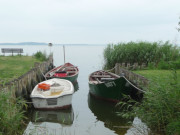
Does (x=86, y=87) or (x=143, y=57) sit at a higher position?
(x=143, y=57)

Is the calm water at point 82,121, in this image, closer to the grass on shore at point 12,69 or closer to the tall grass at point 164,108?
the tall grass at point 164,108

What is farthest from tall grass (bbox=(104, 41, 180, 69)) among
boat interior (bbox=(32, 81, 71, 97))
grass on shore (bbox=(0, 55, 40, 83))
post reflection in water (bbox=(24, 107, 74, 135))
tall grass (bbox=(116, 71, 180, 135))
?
tall grass (bbox=(116, 71, 180, 135))

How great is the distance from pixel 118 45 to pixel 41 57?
32.1 feet

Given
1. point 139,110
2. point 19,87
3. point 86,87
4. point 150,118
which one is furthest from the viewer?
point 86,87

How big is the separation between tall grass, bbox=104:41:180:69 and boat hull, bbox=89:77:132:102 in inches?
253

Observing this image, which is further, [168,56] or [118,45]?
[118,45]

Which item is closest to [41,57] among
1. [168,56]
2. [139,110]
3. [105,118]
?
[168,56]

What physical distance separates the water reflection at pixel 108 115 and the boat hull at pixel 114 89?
44 cm

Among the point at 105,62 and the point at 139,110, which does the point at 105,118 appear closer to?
the point at 139,110

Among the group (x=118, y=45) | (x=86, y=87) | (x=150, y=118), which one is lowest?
(x=86, y=87)

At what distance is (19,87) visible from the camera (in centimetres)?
971

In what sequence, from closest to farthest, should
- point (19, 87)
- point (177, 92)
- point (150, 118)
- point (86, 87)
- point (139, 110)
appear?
point (177, 92) → point (150, 118) → point (139, 110) → point (19, 87) → point (86, 87)

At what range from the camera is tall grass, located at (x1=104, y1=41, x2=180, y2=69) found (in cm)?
1710

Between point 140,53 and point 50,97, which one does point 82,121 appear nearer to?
point 50,97
